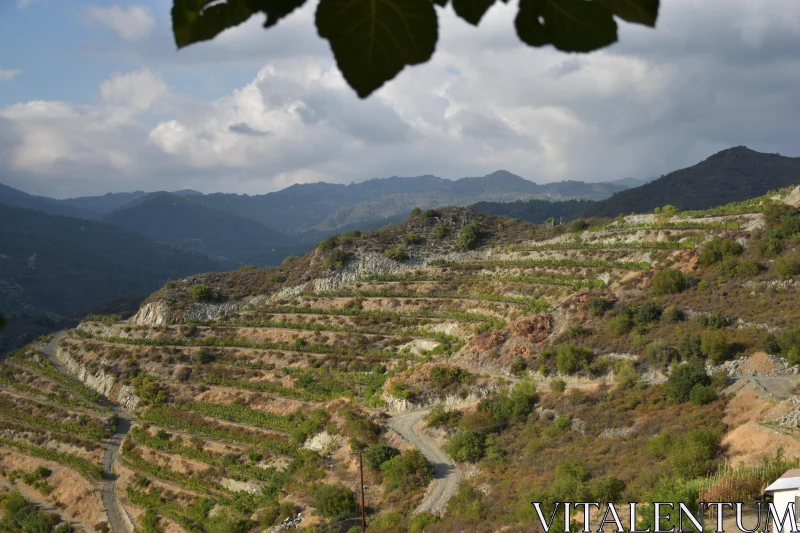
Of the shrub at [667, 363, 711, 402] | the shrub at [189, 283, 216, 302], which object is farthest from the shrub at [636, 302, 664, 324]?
the shrub at [189, 283, 216, 302]

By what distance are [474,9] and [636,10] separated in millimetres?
324

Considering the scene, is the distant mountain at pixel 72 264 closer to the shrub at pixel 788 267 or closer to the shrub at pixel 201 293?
the shrub at pixel 201 293

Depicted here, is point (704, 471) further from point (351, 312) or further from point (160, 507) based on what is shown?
point (351, 312)

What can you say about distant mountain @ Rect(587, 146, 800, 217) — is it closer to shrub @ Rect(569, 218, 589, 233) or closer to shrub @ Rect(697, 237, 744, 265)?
shrub @ Rect(569, 218, 589, 233)

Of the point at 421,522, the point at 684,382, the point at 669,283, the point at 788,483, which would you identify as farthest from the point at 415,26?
the point at 669,283

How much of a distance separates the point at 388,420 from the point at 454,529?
10.1 metres

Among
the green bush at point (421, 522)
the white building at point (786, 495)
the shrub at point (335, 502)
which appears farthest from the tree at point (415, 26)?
the shrub at point (335, 502)

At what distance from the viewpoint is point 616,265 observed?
32.2 metres

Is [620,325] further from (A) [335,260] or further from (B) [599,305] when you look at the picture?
(A) [335,260]

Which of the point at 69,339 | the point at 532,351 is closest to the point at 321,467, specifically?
the point at 532,351

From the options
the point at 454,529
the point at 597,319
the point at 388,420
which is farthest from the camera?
the point at 597,319

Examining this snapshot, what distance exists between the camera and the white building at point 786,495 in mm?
9422

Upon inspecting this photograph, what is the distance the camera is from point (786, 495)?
32.1ft

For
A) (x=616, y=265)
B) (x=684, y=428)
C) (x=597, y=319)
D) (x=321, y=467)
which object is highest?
(x=616, y=265)
